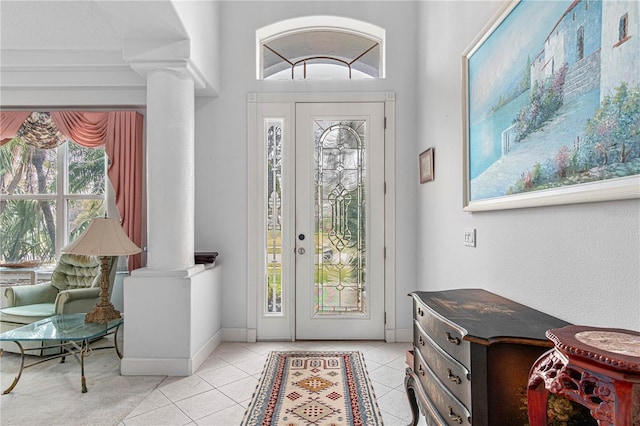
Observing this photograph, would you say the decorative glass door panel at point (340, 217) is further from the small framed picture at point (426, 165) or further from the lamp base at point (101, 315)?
the lamp base at point (101, 315)

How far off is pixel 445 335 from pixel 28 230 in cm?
470

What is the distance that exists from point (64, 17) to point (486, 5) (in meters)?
3.44

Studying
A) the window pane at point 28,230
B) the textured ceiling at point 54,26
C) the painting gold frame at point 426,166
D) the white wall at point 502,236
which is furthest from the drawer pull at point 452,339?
the window pane at point 28,230

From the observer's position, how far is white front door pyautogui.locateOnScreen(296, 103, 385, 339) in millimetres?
3436

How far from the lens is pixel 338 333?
343 centimetres

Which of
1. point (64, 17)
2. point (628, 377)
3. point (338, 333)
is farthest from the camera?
point (338, 333)

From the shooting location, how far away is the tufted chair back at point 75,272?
3531mm

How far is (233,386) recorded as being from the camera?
2494 mm

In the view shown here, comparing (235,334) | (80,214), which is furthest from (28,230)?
(235,334)

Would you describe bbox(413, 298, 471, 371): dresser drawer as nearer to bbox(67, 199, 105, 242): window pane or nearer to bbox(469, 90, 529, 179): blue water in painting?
bbox(469, 90, 529, 179): blue water in painting

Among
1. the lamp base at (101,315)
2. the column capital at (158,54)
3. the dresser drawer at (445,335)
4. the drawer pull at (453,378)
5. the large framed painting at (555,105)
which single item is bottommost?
the lamp base at (101,315)

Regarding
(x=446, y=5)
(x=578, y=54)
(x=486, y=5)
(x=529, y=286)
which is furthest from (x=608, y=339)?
(x=446, y=5)

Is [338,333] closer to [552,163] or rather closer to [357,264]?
[357,264]

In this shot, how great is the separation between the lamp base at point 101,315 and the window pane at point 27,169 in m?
1.97
